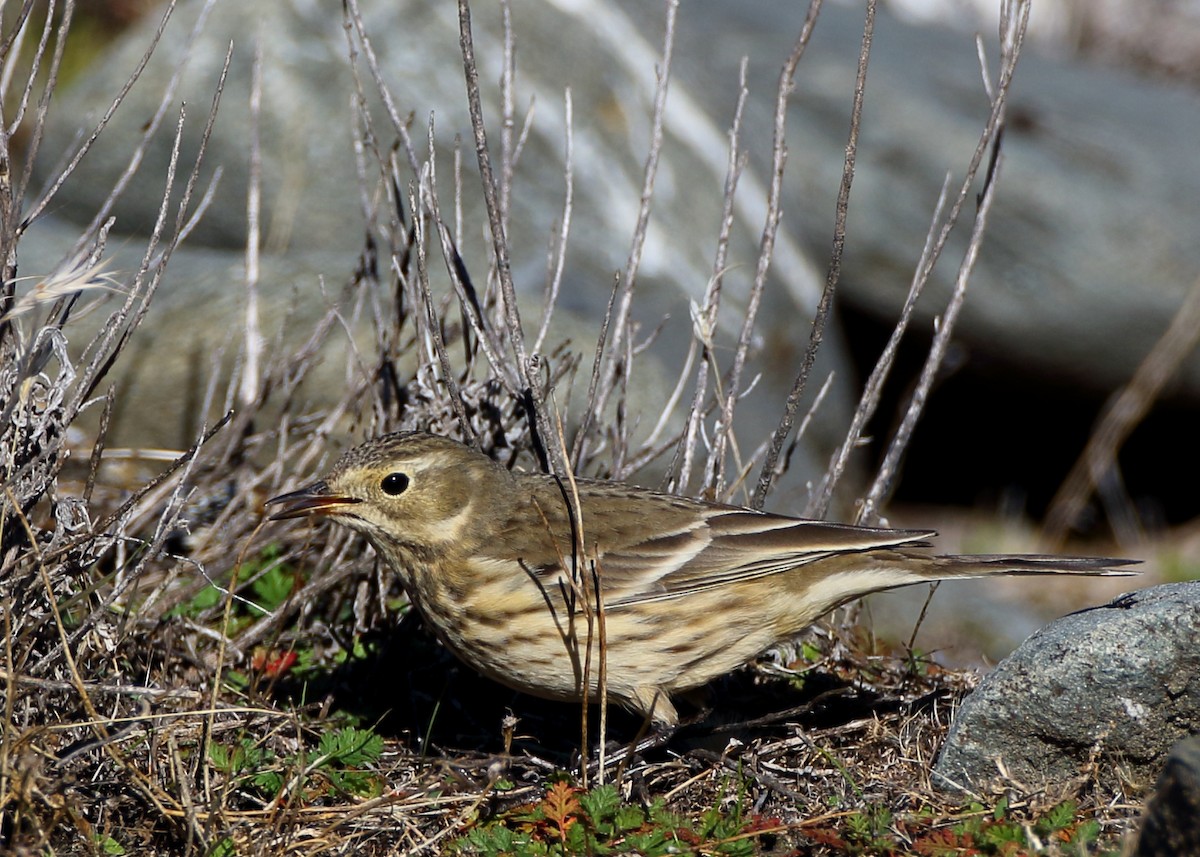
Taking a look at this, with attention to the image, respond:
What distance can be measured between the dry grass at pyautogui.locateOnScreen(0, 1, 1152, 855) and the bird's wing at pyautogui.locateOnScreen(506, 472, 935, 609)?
333 millimetres

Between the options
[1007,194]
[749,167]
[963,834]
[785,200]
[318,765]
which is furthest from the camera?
[1007,194]

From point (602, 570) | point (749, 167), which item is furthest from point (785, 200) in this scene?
point (602, 570)

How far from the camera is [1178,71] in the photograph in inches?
513

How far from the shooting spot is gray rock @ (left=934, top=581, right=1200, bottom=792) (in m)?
3.53

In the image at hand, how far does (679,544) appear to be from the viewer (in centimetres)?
395

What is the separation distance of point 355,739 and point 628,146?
465 centimetres

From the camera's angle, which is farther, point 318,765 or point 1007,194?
point 1007,194

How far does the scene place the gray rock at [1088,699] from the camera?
3.53 m

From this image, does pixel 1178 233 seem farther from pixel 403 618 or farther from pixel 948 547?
pixel 403 618

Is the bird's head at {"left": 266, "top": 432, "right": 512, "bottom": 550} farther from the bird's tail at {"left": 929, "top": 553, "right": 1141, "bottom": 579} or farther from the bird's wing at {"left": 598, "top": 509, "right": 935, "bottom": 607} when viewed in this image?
the bird's tail at {"left": 929, "top": 553, "right": 1141, "bottom": 579}

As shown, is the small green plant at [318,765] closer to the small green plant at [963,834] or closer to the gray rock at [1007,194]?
the small green plant at [963,834]

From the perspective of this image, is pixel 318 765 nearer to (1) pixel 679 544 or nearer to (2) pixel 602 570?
(2) pixel 602 570

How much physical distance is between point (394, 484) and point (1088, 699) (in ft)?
6.73

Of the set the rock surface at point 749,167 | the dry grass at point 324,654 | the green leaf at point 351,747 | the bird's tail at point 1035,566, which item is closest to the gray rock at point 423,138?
the rock surface at point 749,167
